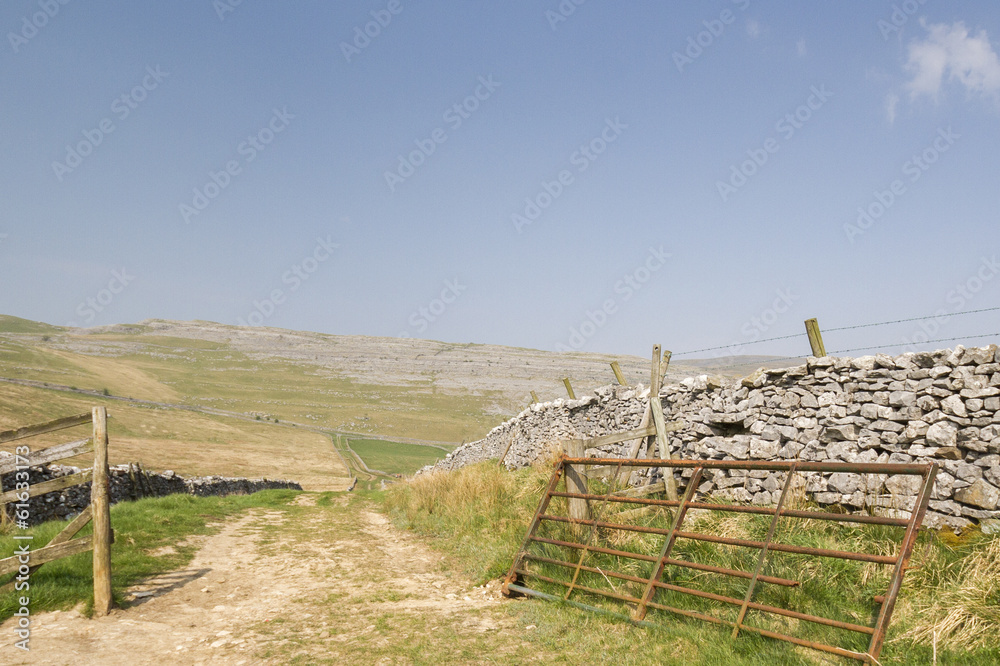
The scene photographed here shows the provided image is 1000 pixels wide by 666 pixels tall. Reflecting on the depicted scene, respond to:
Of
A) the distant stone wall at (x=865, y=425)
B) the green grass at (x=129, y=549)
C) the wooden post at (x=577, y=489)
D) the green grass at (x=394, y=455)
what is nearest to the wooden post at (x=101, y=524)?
the green grass at (x=129, y=549)

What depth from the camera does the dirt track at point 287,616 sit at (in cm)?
500

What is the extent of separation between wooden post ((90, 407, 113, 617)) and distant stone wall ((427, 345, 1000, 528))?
7874 mm

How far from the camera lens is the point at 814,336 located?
8.66 meters

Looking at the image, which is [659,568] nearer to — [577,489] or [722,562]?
[722,562]

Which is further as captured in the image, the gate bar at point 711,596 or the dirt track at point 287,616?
the dirt track at point 287,616

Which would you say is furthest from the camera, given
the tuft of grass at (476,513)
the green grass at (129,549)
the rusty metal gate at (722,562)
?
the tuft of grass at (476,513)

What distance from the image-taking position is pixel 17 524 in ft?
31.4

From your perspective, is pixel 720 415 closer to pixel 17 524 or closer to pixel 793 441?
pixel 793 441

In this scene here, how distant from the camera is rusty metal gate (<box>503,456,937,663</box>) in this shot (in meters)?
4.34

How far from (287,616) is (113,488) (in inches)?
468

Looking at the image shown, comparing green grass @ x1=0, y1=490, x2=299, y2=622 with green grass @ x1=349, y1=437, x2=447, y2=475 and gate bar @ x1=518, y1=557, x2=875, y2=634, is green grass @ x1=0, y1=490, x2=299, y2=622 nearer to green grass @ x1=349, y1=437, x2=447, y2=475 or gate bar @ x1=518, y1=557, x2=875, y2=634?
gate bar @ x1=518, y1=557, x2=875, y2=634

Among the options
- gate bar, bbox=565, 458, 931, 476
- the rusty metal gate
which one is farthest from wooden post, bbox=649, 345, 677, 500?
gate bar, bbox=565, 458, 931, 476

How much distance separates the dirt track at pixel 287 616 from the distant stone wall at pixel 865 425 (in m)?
4.47

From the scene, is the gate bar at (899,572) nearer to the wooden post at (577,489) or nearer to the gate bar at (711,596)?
the gate bar at (711,596)
